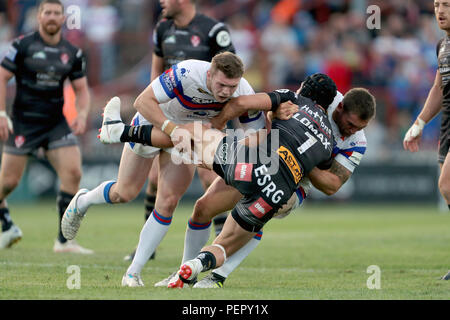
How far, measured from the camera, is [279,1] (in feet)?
A: 71.3

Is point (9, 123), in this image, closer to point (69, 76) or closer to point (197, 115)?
point (69, 76)

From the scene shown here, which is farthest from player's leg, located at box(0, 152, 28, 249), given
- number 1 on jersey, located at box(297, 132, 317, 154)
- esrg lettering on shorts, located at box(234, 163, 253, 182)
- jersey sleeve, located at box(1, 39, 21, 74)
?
number 1 on jersey, located at box(297, 132, 317, 154)

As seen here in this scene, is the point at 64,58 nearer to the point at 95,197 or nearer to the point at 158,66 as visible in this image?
the point at 158,66

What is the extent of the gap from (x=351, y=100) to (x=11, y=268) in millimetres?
3750

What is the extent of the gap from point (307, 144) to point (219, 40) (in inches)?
113

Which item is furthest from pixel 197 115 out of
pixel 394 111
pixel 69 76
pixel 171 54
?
pixel 394 111

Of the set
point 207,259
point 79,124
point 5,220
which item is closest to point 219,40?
point 79,124

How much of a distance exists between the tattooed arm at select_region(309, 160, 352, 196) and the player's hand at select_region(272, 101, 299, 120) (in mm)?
591

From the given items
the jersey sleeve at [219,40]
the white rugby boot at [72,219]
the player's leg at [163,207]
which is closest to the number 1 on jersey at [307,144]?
the player's leg at [163,207]

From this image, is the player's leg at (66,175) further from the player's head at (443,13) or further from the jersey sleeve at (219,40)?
the player's head at (443,13)

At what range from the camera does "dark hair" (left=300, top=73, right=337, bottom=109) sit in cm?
685

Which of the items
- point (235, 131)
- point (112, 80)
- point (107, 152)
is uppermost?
point (235, 131)

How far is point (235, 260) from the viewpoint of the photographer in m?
6.84

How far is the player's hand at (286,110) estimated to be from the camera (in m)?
6.70
